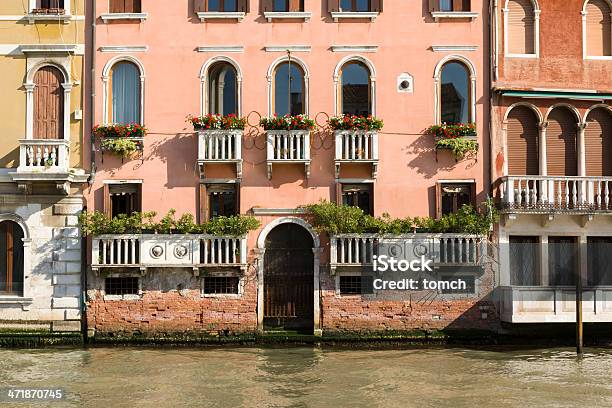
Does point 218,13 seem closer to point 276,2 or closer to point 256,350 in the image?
point 276,2

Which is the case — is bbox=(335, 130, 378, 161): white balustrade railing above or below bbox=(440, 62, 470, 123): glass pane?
below

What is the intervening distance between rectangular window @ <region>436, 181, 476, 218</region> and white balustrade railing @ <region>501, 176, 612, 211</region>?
69 cm

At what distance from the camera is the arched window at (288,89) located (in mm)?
17641

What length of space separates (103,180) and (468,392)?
28.2 ft

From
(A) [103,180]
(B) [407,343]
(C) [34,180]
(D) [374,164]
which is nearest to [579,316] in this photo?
(B) [407,343]

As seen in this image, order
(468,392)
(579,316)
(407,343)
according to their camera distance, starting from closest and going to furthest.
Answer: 1. (468,392)
2. (579,316)
3. (407,343)

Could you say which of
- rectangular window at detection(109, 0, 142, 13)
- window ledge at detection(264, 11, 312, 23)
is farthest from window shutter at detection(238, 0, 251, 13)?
rectangular window at detection(109, 0, 142, 13)

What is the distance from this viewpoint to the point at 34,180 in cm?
1686

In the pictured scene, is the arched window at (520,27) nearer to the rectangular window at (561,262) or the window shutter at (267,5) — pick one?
the rectangular window at (561,262)

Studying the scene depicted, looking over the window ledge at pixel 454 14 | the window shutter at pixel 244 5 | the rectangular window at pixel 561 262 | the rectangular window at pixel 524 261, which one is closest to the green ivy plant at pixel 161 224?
the window shutter at pixel 244 5

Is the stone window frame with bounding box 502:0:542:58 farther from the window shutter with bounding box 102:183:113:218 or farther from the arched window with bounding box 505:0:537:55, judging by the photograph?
the window shutter with bounding box 102:183:113:218

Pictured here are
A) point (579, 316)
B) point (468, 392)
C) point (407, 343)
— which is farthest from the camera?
point (407, 343)

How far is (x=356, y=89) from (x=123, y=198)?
5303 mm

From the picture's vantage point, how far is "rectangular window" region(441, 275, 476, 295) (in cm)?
1731
